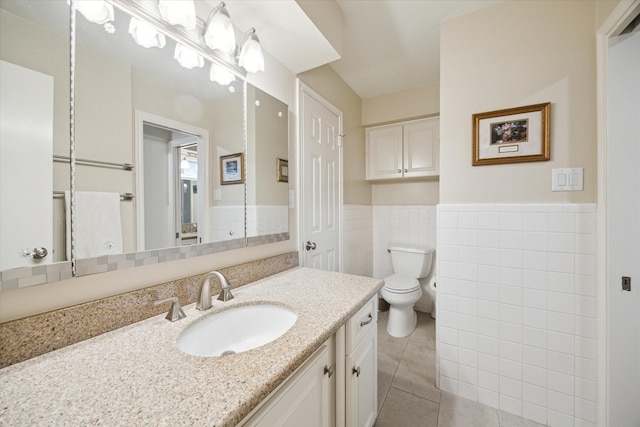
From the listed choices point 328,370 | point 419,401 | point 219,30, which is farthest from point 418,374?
point 219,30

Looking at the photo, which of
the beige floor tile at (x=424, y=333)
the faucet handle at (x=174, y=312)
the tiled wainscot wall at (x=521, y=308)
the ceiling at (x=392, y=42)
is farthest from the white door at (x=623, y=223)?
the faucet handle at (x=174, y=312)

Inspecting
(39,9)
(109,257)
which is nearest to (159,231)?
(109,257)

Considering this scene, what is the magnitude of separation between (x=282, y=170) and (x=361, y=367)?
3.70 feet

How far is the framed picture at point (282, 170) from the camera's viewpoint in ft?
4.83

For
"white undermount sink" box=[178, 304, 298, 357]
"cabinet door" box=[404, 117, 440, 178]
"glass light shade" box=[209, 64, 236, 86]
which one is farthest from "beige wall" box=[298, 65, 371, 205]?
"white undermount sink" box=[178, 304, 298, 357]

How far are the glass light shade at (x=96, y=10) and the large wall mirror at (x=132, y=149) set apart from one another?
0.7 inches

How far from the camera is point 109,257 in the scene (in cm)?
75

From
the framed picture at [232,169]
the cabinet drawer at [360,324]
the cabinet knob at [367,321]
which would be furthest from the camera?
the framed picture at [232,169]

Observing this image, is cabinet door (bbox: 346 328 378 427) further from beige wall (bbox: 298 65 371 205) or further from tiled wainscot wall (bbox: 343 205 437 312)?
beige wall (bbox: 298 65 371 205)

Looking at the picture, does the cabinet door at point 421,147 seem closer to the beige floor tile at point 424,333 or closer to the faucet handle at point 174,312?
the beige floor tile at point 424,333

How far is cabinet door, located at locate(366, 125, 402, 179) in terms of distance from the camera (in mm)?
2547

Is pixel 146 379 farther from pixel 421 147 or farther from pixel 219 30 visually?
pixel 421 147

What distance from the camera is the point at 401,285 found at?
2186 mm

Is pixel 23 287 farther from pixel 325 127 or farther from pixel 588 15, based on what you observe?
pixel 588 15
